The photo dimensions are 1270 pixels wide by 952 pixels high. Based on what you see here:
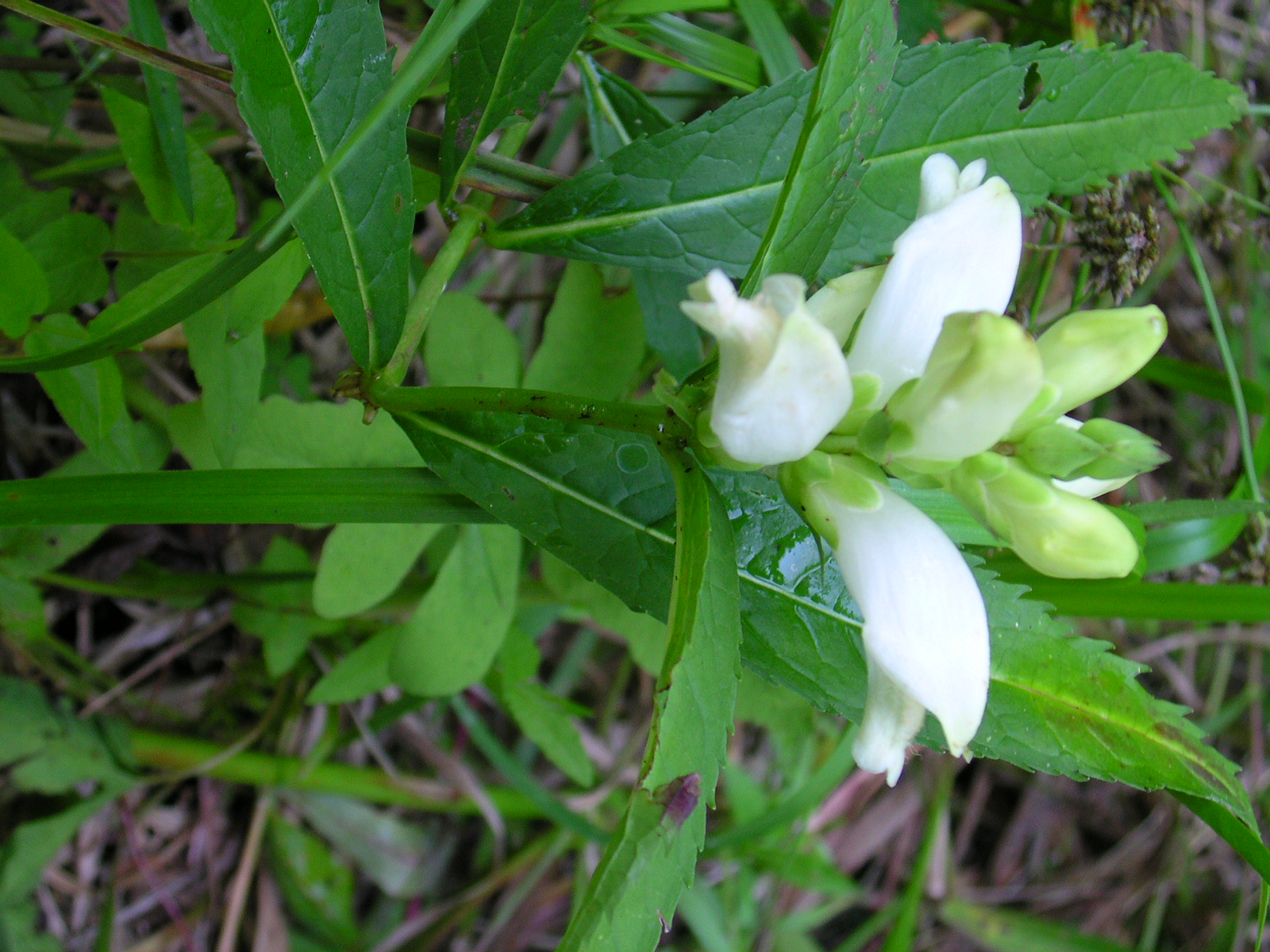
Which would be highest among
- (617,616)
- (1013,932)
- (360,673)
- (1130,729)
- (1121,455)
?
A: (1121,455)

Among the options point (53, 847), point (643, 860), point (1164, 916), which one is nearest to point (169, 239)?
point (643, 860)

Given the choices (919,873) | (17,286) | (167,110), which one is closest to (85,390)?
(17,286)

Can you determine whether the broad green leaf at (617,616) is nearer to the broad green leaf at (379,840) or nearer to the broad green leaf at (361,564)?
the broad green leaf at (361,564)

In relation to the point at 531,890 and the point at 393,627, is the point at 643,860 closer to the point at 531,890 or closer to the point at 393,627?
the point at 393,627

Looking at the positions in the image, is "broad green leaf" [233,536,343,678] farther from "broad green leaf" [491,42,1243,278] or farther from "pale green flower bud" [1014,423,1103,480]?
"pale green flower bud" [1014,423,1103,480]

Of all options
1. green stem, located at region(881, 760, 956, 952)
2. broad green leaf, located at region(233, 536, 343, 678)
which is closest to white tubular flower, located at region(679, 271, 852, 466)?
broad green leaf, located at region(233, 536, 343, 678)

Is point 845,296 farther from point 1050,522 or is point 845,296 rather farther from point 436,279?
point 436,279

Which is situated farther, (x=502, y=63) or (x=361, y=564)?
(x=361, y=564)
